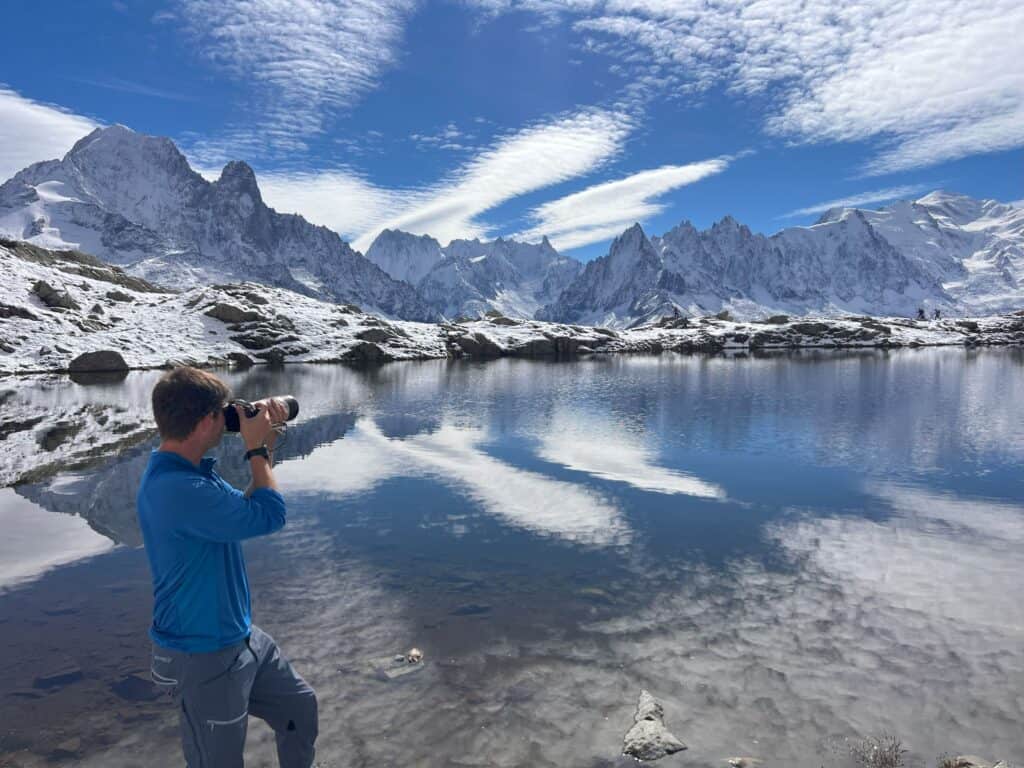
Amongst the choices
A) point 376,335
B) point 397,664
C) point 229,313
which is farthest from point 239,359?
point 397,664

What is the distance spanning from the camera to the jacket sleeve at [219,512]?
18.0 feet

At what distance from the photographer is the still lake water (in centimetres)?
955

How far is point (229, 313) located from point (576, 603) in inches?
5280

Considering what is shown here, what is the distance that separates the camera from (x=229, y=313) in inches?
5207

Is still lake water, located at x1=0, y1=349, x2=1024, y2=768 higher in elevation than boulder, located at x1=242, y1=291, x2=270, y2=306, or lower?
lower

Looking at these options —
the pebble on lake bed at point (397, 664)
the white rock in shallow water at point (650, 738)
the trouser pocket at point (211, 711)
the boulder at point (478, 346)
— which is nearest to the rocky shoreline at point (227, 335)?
the boulder at point (478, 346)

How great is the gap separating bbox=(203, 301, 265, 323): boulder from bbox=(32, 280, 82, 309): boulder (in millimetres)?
24235

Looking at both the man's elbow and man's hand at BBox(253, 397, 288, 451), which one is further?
man's hand at BBox(253, 397, 288, 451)

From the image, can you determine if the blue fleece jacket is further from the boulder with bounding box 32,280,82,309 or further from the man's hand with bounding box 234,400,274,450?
the boulder with bounding box 32,280,82,309

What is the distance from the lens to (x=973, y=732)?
9.37 m

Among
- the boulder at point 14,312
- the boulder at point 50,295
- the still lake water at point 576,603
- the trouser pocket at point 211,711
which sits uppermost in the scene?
the boulder at point 50,295

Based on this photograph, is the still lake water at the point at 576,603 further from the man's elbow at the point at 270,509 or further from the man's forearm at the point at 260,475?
the man's forearm at the point at 260,475

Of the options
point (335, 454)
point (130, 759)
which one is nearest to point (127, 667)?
point (130, 759)

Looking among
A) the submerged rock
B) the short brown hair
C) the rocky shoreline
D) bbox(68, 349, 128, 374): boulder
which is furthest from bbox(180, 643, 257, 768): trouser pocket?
bbox(68, 349, 128, 374): boulder
